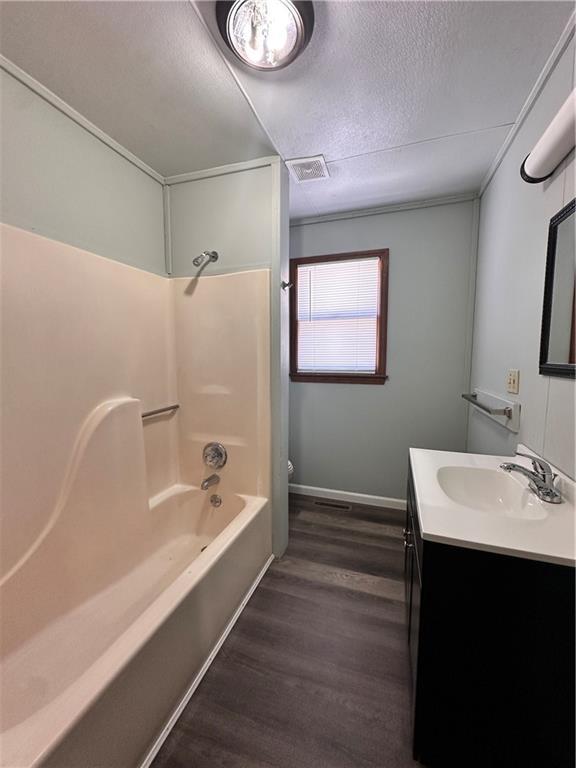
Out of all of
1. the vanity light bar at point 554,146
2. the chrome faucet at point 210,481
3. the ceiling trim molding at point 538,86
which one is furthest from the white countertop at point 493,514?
the ceiling trim molding at point 538,86

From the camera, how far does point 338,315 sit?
8.70ft

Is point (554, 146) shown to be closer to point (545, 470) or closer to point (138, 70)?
point (545, 470)

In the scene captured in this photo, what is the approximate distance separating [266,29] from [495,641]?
83.4 inches

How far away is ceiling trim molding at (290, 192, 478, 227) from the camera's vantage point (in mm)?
2213

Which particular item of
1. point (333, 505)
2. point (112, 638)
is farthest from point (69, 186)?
point (333, 505)

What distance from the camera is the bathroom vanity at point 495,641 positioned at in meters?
0.78

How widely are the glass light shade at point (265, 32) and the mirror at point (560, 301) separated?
116 centimetres

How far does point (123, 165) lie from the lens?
5.65 feet

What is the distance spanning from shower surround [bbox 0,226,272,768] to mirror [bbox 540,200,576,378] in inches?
53.3

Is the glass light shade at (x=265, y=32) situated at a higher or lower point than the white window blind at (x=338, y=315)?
higher

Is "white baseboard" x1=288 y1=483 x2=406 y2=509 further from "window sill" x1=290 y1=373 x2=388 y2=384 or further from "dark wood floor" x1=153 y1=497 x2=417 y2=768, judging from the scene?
"window sill" x1=290 y1=373 x2=388 y2=384

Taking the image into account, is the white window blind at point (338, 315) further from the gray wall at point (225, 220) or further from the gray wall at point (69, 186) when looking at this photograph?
the gray wall at point (69, 186)

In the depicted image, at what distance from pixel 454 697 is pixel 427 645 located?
167 millimetres

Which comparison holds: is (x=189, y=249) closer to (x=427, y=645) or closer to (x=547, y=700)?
(x=427, y=645)
